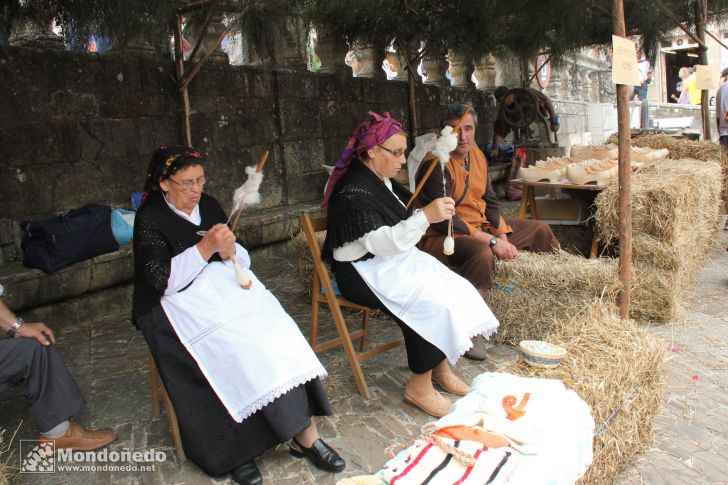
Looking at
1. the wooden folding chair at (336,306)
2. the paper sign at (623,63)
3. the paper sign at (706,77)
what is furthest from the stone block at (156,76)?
the paper sign at (706,77)

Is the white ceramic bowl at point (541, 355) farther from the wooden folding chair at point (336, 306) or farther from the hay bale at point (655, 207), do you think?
the hay bale at point (655, 207)

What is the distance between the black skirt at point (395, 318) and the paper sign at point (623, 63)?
1.71m

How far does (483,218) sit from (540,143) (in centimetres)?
555

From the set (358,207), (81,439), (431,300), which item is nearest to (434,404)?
(431,300)

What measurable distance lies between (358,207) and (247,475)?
1358 mm

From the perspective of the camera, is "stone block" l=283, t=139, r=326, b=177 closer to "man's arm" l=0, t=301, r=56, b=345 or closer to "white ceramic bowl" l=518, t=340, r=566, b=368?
"man's arm" l=0, t=301, r=56, b=345

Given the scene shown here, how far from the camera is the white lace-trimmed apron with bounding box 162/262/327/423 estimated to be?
7.77ft

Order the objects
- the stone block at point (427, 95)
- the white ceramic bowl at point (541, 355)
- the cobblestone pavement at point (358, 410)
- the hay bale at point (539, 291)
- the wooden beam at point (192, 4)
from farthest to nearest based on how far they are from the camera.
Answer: the stone block at point (427, 95)
the wooden beam at point (192, 4)
the hay bale at point (539, 291)
the cobblestone pavement at point (358, 410)
the white ceramic bowl at point (541, 355)

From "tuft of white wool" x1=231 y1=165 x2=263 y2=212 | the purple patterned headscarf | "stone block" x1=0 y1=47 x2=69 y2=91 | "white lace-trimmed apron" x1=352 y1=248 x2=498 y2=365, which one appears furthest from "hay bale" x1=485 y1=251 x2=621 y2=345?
"stone block" x1=0 y1=47 x2=69 y2=91

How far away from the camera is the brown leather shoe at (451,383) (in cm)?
319

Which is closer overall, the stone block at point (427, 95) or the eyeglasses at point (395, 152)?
the eyeglasses at point (395, 152)

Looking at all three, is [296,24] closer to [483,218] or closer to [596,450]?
[483,218]

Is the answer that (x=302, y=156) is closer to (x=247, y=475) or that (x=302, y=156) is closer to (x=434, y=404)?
(x=434, y=404)

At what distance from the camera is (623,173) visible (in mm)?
3504
